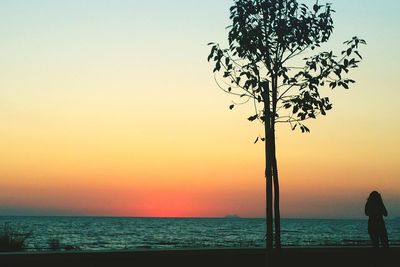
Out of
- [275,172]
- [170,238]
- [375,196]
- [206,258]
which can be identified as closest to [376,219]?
[375,196]

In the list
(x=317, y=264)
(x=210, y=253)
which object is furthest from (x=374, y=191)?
(x=210, y=253)

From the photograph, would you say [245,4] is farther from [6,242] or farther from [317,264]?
[6,242]

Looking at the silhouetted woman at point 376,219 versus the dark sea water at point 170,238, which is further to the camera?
the dark sea water at point 170,238

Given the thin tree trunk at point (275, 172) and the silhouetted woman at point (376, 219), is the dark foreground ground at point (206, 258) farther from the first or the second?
the thin tree trunk at point (275, 172)

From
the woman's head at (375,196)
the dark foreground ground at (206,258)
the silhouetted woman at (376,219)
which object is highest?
the woman's head at (375,196)

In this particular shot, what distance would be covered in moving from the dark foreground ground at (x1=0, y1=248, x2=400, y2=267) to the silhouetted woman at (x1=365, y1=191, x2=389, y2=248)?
373mm

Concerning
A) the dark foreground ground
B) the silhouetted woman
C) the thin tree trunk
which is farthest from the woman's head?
the thin tree trunk

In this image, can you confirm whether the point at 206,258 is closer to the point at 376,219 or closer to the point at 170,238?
the point at 376,219

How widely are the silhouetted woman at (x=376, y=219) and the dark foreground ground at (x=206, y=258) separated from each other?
14.7 inches

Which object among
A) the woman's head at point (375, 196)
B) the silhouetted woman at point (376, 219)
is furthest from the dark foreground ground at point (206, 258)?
the woman's head at point (375, 196)

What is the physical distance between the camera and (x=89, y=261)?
1664 cm

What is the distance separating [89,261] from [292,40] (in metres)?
7.69

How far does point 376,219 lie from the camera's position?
19734 mm

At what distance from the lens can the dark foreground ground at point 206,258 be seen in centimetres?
1631
